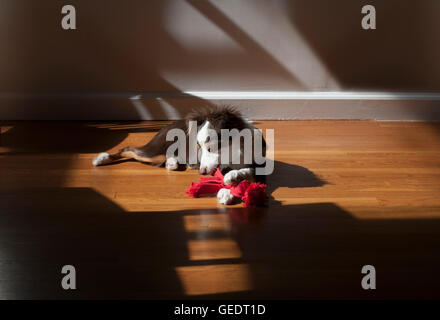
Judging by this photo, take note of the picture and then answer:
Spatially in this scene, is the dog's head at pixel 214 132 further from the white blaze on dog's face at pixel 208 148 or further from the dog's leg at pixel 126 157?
the dog's leg at pixel 126 157

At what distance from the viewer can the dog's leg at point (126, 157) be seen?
7.63 feet

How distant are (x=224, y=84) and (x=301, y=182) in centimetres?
108

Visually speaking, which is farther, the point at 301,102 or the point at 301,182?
the point at 301,102

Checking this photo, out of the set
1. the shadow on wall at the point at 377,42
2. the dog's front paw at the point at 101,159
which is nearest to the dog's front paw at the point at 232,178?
the dog's front paw at the point at 101,159

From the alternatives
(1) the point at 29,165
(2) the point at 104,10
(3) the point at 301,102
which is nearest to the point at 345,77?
(3) the point at 301,102

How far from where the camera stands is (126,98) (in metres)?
3.03

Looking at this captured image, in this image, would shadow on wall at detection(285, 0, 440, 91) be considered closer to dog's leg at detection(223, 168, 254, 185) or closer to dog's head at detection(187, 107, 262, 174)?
dog's head at detection(187, 107, 262, 174)

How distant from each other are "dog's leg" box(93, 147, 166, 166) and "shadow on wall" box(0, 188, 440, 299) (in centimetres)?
39

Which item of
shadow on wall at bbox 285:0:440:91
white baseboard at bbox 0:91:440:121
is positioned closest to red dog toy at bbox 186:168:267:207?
white baseboard at bbox 0:91:440:121

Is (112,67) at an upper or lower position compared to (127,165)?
upper

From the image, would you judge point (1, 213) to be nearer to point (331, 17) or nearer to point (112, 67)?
point (112, 67)

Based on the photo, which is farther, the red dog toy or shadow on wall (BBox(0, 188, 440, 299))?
the red dog toy

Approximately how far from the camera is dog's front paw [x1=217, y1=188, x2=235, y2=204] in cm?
192

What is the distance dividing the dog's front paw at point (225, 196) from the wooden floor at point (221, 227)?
0.09 feet
